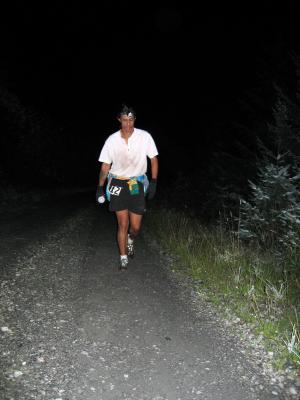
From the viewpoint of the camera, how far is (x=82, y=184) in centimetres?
3619

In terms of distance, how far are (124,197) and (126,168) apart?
0.45 m

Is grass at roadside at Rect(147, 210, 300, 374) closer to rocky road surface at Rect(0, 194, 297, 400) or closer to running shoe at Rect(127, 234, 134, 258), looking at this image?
rocky road surface at Rect(0, 194, 297, 400)

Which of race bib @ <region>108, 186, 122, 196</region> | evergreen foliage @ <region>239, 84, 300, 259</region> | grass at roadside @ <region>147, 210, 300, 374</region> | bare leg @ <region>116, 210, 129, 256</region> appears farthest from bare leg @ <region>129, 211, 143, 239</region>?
evergreen foliage @ <region>239, 84, 300, 259</region>

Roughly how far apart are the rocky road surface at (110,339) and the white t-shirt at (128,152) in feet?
5.05

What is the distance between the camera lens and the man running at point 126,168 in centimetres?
557

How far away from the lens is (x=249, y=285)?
15.9 feet

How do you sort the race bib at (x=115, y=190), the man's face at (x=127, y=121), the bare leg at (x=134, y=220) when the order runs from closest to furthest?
the man's face at (x=127, y=121), the race bib at (x=115, y=190), the bare leg at (x=134, y=220)

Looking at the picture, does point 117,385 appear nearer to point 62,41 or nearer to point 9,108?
point 9,108

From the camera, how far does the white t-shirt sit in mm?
5570

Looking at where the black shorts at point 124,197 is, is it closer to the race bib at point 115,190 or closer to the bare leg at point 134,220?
the race bib at point 115,190

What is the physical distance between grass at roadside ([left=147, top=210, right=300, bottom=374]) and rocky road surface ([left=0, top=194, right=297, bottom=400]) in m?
0.31

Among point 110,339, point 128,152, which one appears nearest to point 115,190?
point 128,152

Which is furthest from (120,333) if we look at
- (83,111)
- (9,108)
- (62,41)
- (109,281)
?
(83,111)

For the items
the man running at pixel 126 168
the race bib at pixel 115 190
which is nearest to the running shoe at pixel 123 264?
the man running at pixel 126 168
